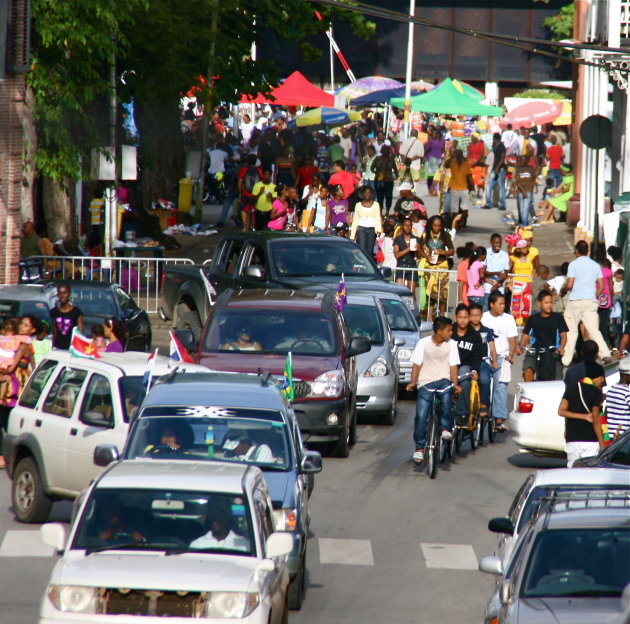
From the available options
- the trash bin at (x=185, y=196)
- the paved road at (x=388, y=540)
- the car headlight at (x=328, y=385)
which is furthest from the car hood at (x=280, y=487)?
the trash bin at (x=185, y=196)

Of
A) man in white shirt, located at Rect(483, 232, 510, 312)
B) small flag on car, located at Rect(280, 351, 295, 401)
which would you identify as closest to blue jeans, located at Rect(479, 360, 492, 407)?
small flag on car, located at Rect(280, 351, 295, 401)

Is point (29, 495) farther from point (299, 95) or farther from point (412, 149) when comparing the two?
point (299, 95)

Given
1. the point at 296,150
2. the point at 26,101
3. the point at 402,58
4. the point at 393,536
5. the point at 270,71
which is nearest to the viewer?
the point at 393,536

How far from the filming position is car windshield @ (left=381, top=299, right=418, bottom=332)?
70.3ft

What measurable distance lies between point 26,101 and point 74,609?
18.5 m

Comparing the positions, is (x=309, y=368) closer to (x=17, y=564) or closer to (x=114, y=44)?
(x=17, y=564)

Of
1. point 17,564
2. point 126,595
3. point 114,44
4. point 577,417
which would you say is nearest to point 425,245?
point 114,44

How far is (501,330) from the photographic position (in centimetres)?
1886

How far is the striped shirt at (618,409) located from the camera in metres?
14.5

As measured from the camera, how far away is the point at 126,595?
8.63m

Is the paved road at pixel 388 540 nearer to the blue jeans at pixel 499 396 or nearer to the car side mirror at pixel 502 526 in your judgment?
the blue jeans at pixel 499 396

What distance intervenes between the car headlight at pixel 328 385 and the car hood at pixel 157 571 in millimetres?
7606

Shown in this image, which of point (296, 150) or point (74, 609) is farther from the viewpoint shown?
point (296, 150)

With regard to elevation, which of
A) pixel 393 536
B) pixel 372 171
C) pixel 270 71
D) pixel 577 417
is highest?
pixel 270 71
